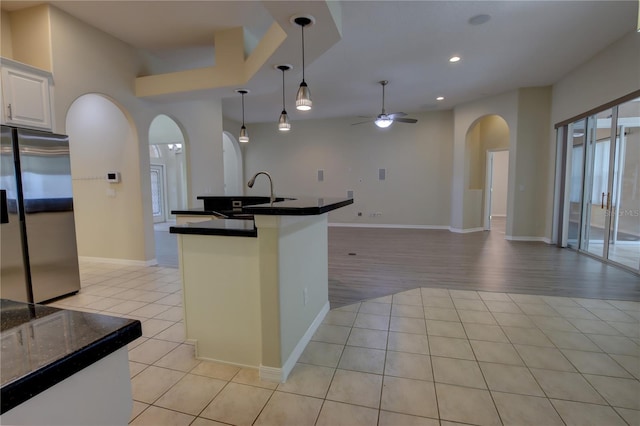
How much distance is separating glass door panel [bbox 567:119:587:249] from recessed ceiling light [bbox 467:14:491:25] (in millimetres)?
3194

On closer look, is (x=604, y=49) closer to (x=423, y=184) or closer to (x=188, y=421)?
(x=423, y=184)

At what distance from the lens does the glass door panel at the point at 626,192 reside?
4344mm

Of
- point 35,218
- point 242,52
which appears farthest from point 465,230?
point 35,218

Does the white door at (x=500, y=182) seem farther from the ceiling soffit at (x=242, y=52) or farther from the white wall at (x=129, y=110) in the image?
the ceiling soffit at (x=242, y=52)

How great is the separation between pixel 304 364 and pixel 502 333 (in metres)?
1.71

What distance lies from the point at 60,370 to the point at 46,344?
0.30ft

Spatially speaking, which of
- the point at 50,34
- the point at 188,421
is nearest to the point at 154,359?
the point at 188,421

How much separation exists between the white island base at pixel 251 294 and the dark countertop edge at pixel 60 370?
1290 millimetres

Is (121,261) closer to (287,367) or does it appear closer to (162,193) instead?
(287,367)

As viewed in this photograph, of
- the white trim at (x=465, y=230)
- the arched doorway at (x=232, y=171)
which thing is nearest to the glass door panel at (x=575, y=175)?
the white trim at (x=465, y=230)

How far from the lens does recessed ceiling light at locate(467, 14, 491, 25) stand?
140 inches

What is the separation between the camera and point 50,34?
3.45 meters

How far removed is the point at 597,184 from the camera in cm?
513

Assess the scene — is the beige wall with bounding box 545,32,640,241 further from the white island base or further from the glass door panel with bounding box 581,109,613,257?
the white island base
